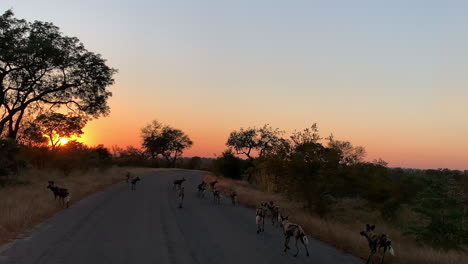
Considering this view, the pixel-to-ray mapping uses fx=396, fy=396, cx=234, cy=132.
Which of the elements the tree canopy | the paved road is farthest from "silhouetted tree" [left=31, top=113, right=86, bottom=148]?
the paved road

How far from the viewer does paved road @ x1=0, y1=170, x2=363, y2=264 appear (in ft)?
34.4

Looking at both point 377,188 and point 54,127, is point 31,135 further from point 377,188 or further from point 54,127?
point 377,188

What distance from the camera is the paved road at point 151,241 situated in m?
10.5

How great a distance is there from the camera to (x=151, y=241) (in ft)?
41.8

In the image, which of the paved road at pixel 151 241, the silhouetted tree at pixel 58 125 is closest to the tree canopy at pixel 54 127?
the silhouetted tree at pixel 58 125

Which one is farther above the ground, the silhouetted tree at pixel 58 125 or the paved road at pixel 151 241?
the silhouetted tree at pixel 58 125

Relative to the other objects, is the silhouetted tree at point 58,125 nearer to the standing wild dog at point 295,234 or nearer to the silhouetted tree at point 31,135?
the silhouetted tree at point 31,135

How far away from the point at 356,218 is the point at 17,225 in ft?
65.1

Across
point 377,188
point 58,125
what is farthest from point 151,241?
point 58,125

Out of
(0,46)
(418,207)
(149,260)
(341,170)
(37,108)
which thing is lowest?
(149,260)

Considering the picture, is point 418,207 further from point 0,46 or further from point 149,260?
point 0,46

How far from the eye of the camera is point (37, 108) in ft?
128

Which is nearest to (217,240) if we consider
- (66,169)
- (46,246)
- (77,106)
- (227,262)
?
(227,262)

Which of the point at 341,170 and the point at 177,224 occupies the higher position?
the point at 341,170
